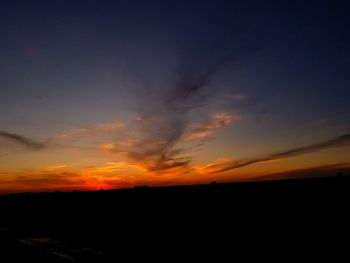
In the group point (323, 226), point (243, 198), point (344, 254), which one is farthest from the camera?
point (243, 198)

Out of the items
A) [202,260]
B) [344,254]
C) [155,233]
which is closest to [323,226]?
[344,254]

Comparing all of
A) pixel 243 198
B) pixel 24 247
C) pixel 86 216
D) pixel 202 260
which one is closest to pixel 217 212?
pixel 243 198

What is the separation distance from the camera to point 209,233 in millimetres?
16828

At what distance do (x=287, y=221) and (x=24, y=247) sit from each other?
42.5ft

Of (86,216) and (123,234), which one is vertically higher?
(86,216)

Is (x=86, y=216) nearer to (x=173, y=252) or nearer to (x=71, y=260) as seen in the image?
(x=173, y=252)

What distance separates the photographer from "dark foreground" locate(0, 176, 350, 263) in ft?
28.8

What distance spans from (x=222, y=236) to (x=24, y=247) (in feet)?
32.9

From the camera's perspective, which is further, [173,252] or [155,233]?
[155,233]

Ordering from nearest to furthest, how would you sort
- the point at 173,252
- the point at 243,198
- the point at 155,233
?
the point at 173,252 < the point at 155,233 < the point at 243,198

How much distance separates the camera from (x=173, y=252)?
45.5 feet

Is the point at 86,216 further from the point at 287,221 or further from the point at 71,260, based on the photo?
the point at 71,260

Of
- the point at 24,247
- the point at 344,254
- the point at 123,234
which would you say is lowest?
the point at 344,254

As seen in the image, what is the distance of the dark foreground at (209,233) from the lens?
8766 mm
